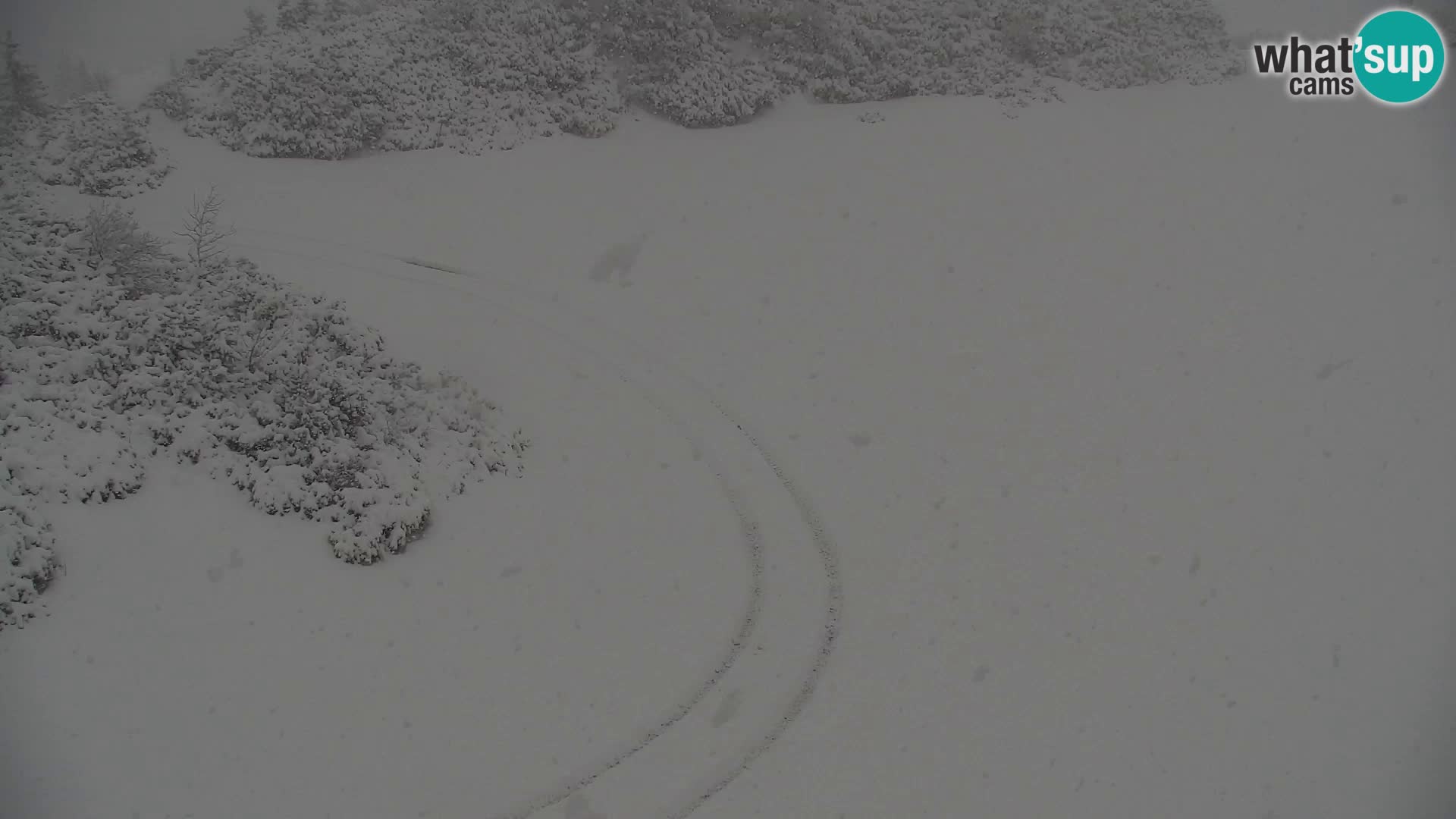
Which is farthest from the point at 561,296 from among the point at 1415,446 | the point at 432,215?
the point at 1415,446

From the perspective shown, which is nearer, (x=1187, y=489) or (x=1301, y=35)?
(x=1187, y=489)

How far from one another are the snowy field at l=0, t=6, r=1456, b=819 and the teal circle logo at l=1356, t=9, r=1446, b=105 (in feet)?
5.20

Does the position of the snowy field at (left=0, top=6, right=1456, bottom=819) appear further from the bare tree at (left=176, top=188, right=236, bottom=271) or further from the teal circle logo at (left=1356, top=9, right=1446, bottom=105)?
the teal circle logo at (left=1356, top=9, right=1446, bottom=105)

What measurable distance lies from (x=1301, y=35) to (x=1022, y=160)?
1171 cm

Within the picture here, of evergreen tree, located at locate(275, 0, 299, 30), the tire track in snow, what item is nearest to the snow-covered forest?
the tire track in snow

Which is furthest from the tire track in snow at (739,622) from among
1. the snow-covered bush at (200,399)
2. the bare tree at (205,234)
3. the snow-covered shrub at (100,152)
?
the snow-covered shrub at (100,152)

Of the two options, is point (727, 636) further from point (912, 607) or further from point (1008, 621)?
point (1008, 621)

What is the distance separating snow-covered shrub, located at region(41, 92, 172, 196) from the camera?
20.0m

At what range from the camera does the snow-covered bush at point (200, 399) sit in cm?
1076

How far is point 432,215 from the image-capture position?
19750 mm

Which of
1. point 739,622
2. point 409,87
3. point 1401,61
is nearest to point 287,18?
point 409,87

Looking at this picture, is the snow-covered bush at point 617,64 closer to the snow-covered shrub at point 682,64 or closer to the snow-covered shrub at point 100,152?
the snow-covered shrub at point 682,64

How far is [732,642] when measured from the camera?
10.5 metres

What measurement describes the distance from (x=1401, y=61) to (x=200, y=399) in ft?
98.0
